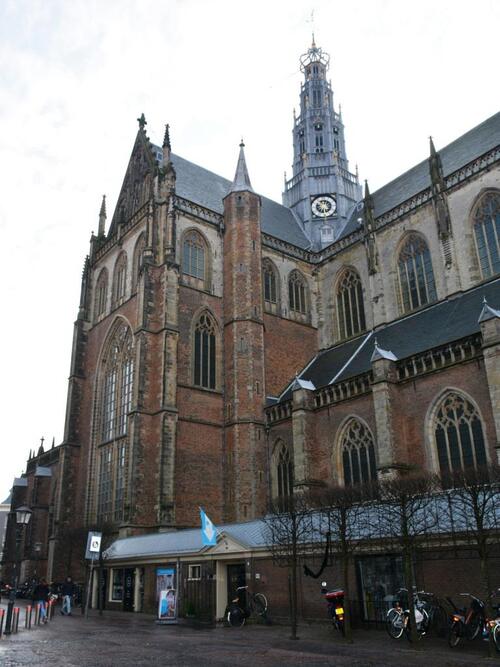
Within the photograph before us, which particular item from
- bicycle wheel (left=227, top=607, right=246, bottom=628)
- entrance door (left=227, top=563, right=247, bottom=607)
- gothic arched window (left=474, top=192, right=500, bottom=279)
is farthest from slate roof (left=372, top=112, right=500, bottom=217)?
bicycle wheel (left=227, top=607, right=246, bottom=628)

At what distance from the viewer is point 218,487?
30.8 meters

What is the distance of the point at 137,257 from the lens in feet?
120

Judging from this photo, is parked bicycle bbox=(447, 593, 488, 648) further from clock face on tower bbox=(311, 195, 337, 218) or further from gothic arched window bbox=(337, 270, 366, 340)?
clock face on tower bbox=(311, 195, 337, 218)

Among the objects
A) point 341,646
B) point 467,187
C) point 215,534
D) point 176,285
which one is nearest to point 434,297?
point 467,187

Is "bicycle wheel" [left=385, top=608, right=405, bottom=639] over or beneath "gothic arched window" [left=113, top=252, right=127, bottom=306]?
beneath

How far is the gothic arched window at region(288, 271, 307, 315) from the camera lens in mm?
38625

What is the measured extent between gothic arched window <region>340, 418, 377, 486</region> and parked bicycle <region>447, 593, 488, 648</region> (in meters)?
11.6

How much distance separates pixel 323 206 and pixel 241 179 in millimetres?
12407

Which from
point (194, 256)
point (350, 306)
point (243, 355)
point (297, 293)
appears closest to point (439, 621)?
point (243, 355)

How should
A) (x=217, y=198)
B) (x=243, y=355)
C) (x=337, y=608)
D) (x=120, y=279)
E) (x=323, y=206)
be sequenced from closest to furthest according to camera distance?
(x=337, y=608) < (x=243, y=355) < (x=120, y=279) < (x=217, y=198) < (x=323, y=206)

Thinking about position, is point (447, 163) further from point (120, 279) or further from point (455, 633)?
point (455, 633)

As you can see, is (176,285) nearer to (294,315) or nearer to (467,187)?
(294,315)

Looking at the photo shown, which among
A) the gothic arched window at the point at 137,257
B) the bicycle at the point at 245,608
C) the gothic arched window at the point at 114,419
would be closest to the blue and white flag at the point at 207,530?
the bicycle at the point at 245,608

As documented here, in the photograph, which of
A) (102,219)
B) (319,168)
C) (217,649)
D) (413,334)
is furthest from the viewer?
(319,168)
